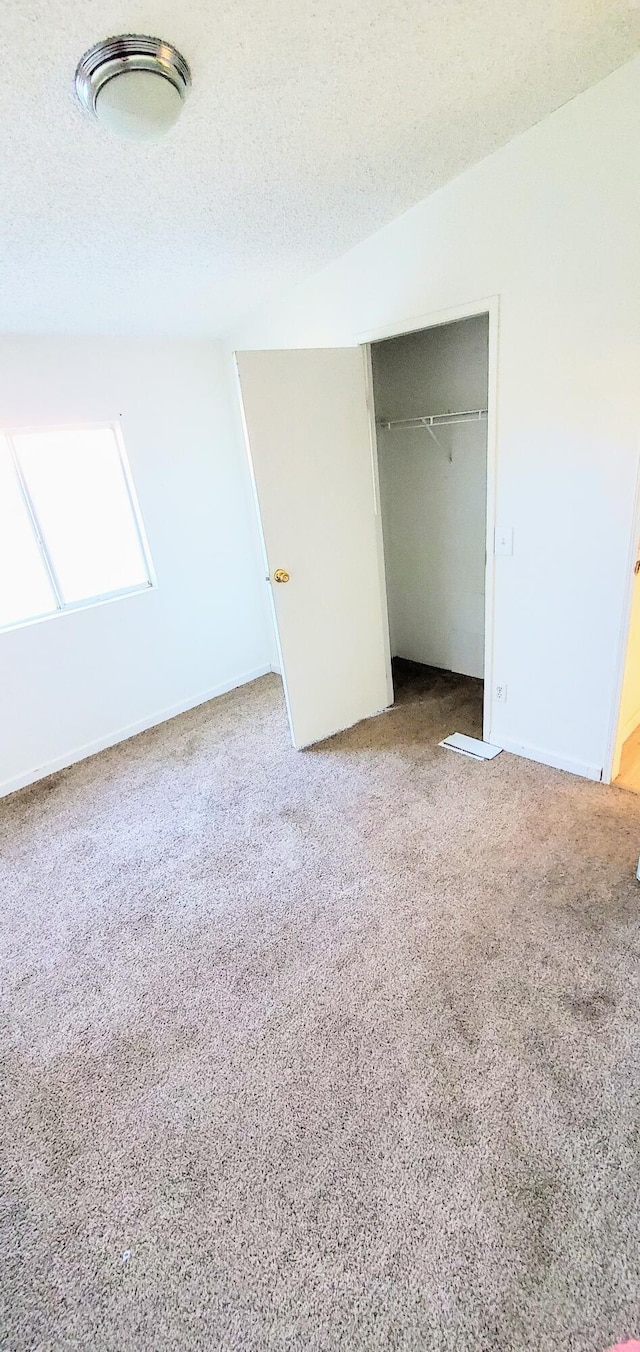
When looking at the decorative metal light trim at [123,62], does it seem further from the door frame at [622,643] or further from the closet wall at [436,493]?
the closet wall at [436,493]

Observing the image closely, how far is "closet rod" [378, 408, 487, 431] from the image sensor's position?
9.74ft

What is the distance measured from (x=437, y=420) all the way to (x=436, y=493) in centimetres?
43

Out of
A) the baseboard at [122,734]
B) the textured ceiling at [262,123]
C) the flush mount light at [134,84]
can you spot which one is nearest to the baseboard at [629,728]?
the textured ceiling at [262,123]

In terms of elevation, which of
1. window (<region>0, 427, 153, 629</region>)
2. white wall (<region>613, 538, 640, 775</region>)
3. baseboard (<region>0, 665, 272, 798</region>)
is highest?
window (<region>0, 427, 153, 629</region>)

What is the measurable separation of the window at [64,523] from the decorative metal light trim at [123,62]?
184cm

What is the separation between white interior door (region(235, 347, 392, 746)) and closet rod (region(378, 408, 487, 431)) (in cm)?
55

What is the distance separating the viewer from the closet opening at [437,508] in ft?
10.00

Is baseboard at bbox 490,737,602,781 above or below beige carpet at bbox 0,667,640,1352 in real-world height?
above

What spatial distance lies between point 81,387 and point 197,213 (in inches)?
50.5

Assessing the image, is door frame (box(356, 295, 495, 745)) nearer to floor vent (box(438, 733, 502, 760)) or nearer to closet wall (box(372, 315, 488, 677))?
floor vent (box(438, 733, 502, 760))

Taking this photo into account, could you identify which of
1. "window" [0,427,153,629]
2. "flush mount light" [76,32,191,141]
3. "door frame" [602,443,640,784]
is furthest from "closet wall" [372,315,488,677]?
"flush mount light" [76,32,191,141]

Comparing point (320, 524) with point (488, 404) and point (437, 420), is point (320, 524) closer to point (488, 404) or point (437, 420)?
point (488, 404)

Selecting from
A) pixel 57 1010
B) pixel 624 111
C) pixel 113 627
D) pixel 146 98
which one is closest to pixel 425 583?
pixel 113 627

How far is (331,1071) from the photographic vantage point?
4.78ft
